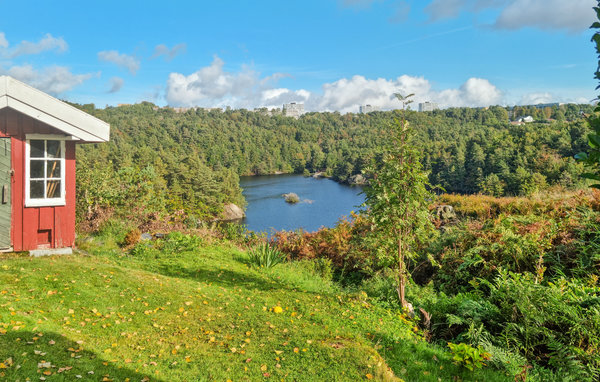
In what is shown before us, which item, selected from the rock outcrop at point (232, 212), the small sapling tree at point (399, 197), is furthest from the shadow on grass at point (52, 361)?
the rock outcrop at point (232, 212)

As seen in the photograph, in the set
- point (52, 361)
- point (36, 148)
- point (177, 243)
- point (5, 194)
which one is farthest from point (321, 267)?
point (5, 194)

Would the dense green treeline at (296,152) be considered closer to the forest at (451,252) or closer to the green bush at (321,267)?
the forest at (451,252)

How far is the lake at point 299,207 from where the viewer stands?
→ 41.9m

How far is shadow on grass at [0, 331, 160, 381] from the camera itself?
2.93 metres

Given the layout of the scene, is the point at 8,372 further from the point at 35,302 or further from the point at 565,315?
the point at 565,315

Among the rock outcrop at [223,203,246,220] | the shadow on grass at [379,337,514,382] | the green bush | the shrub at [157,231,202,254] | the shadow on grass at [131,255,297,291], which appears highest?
the shrub at [157,231,202,254]

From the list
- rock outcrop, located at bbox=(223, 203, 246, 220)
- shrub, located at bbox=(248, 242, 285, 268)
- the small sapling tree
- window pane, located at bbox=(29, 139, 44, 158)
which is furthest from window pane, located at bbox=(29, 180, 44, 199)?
rock outcrop, located at bbox=(223, 203, 246, 220)

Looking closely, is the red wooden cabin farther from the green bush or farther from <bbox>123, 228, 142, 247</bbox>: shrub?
the green bush

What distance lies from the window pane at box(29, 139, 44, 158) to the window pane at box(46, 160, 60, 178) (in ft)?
0.64

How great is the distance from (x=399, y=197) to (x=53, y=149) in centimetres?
655

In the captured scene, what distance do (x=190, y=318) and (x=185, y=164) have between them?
4675 centimetres

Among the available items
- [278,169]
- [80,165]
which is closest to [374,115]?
[278,169]

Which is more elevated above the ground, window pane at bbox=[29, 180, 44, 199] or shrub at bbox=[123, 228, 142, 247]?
window pane at bbox=[29, 180, 44, 199]

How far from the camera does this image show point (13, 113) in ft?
21.5
